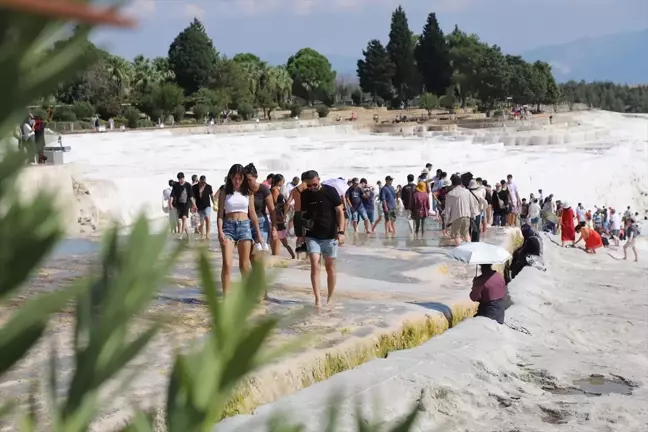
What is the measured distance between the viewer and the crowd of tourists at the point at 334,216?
25.0ft

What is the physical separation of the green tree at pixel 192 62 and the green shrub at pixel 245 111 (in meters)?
5.74

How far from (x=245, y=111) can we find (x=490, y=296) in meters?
61.9

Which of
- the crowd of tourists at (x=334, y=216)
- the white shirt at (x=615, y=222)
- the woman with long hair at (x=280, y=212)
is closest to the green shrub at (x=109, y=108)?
the crowd of tourists at (x=334, y=216)

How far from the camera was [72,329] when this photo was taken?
708 mm

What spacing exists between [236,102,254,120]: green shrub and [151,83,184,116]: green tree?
8.28 meters

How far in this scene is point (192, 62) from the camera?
7350 centimetres

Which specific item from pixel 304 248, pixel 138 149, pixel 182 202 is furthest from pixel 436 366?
pixel 138 149

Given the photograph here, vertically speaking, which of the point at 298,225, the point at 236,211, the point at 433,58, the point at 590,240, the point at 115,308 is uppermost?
the point at 433,58

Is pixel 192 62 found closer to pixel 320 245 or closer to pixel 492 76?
pixel 492 76

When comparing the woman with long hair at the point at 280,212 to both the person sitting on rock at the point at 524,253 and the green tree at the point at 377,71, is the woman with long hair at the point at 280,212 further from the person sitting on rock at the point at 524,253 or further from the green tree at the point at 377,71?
the green tree at the point at 377,71

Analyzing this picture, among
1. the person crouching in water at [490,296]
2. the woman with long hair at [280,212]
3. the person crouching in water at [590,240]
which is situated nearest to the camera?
the person crouching in water at [490,296]

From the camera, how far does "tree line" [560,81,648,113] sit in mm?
136875

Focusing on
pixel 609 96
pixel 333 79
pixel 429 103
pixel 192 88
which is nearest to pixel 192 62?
pixel 192 88

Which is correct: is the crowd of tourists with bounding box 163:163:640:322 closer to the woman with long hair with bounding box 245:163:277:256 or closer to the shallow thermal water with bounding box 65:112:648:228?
the woman with long hair with bounding box 245:163:277:256
